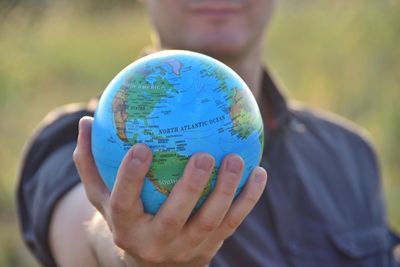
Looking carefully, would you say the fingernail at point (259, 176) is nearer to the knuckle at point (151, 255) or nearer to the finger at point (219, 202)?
the finger at point (219, 202)

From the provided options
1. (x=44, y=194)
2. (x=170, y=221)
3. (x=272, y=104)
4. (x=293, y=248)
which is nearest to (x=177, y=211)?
(x=170, y=221)

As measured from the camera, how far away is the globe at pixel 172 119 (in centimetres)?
174

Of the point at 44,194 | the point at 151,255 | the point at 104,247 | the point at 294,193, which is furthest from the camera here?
the point at 294,193

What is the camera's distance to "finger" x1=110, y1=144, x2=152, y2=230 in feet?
5.49

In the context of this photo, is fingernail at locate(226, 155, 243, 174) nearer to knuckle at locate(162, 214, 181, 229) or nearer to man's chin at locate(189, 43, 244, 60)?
knuckle at locate(162, 214, 181, 229)

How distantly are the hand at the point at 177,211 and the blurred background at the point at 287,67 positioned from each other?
383cm

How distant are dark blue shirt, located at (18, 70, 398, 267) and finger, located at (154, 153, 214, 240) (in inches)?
24.7

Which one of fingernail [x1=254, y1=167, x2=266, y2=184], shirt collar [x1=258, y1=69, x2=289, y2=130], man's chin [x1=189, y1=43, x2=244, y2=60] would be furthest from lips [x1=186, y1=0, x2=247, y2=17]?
fingernail [x1=254, y1=167, x2=266, y2=184]

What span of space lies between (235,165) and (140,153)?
0.67ft

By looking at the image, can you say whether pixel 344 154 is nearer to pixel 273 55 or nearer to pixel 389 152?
pixel 389 152

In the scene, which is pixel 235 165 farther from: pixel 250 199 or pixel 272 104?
pixel 272 104

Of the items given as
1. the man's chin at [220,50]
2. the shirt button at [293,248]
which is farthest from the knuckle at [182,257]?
the man's chin at [220,50]

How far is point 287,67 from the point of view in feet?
31.1

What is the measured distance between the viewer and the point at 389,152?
7016 millimetres
